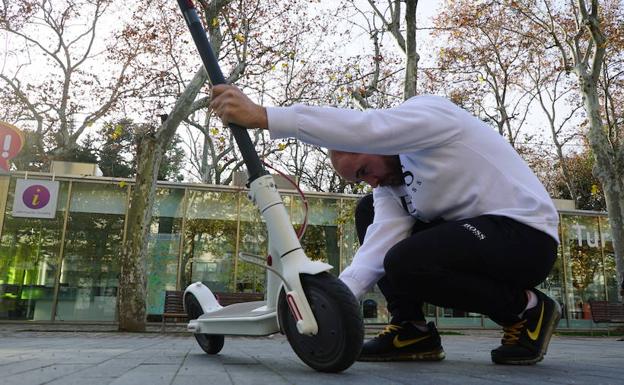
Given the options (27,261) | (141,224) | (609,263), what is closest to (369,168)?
(141,224)

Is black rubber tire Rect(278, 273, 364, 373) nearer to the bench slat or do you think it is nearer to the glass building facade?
the glass building facade

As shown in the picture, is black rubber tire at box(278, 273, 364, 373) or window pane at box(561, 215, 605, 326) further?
window pane at box(561, 215, 605, 326)

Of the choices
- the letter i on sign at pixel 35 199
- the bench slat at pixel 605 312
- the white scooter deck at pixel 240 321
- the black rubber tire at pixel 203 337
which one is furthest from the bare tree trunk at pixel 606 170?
the letter i on sign at pixel 35 199

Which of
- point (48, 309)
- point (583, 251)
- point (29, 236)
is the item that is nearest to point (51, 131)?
point (29, 236)

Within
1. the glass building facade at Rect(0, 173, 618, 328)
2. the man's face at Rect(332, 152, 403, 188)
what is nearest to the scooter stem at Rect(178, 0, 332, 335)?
the man's face at Rect(332, 152, 403, 188)

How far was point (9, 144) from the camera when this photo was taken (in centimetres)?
1460

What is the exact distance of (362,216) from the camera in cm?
294

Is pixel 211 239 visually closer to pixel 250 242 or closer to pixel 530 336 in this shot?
pixel 250 242

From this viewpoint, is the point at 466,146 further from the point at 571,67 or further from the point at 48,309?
the point at 48,309

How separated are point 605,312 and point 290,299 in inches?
489

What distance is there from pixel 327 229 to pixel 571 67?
8.09m

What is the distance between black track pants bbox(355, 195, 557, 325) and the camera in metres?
2.05

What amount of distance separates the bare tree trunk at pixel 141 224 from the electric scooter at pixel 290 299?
7.47 metres

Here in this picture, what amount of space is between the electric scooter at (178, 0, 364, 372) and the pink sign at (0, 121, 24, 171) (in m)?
14.6
